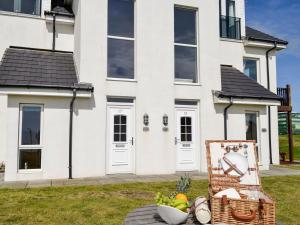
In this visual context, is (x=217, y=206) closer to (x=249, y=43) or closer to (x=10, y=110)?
(x=10, y=110)

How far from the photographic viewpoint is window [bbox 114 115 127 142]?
35.3 ft

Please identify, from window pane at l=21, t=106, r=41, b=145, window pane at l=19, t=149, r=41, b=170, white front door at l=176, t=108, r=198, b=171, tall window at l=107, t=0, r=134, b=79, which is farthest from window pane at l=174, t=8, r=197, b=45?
window pane at l=19, t=149, r=41, b=170

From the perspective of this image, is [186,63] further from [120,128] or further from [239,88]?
[120,128]

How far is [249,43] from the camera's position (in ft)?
50.5

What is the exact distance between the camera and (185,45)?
12039 millimetres

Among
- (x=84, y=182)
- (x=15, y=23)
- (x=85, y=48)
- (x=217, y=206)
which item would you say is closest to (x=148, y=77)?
(x=85, y=48)

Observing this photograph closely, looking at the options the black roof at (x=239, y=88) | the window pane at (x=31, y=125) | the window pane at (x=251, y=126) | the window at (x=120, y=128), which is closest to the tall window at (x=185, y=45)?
the black roof at (x=239, y=88)

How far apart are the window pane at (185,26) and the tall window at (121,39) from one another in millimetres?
1906

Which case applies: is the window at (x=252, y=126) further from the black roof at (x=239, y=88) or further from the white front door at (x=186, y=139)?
the white front door at (x=186, y=139)

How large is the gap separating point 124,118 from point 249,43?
8.52 metres

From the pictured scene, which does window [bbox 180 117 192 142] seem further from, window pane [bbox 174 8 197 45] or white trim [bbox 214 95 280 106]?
window pane [bbox 174 8 197 45]

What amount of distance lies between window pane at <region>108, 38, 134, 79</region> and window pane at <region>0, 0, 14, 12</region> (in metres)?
4.87

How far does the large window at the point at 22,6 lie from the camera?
12.4 metres

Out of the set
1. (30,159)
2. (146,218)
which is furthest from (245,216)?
(30,159)
